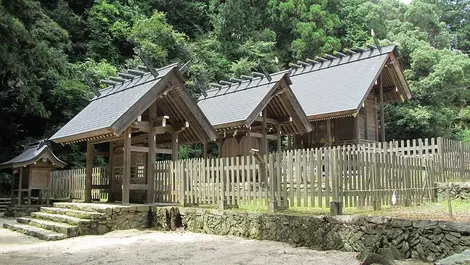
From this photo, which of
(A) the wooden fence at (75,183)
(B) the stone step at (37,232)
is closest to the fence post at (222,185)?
(B) the stone step at (37,232)

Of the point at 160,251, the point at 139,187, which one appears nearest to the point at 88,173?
the point at 139,187

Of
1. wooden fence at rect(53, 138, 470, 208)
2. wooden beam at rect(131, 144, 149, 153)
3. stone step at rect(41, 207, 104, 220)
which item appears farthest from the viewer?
wooden beam at rect(131, 144, 149, 153)

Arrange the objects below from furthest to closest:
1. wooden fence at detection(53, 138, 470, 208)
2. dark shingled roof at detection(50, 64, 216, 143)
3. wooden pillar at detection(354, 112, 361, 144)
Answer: wooden pillar at detection(354, 112, 361, 144)
dark shingled roof at detection(50, 64, 216, 143)
wooden fence at detection(53, 138, 470, 208)

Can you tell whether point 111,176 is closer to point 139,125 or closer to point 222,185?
point 139,125

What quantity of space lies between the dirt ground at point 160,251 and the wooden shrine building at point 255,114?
612cm

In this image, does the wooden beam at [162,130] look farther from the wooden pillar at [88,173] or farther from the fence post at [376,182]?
the fence post at [376,182]

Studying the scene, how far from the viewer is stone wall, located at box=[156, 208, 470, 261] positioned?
6980 mm

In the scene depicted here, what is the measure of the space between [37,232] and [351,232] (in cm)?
926

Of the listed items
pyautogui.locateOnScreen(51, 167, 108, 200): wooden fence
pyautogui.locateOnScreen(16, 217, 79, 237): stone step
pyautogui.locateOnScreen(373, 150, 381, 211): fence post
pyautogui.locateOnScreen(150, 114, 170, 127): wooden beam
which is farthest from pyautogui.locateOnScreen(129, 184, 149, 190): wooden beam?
pyautogui.locateOnScreen(373, 150, 381, 211): fence post

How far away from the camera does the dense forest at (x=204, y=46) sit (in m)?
25.0

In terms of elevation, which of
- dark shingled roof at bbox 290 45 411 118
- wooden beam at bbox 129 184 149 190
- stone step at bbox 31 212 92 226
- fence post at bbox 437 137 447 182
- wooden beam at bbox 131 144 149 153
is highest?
dark shingled roof at bbox 290 45 411 118

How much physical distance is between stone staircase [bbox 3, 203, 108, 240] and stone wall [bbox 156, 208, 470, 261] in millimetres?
3208

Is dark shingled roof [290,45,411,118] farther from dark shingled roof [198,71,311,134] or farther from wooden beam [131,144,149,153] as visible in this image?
wooden beam [131,144,149,153]

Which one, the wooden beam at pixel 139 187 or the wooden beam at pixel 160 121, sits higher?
the wooden beam at pixel 160 121
